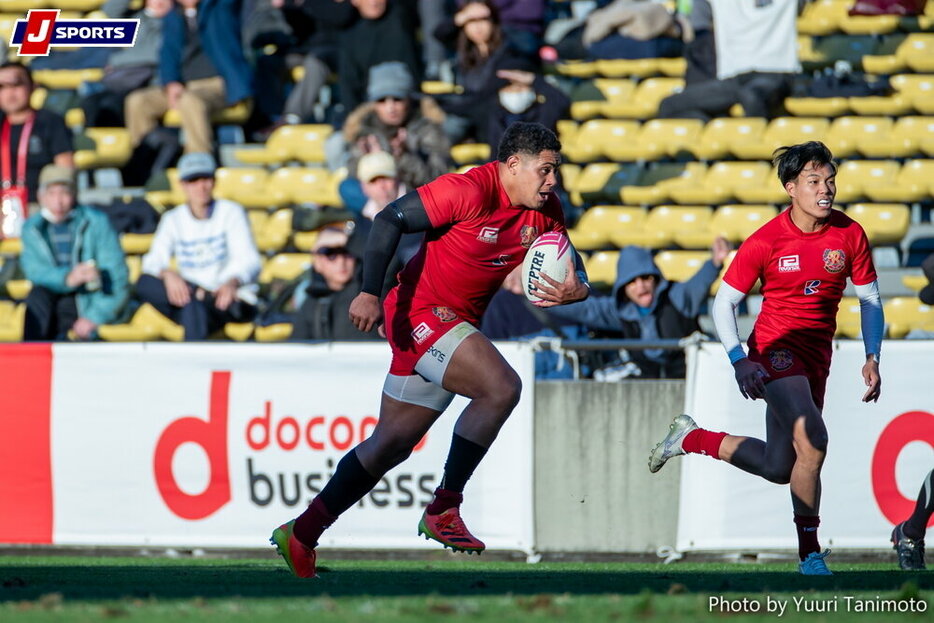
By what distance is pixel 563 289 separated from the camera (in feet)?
24.7

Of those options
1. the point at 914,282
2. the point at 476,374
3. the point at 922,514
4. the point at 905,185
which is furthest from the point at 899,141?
the point at 476,374

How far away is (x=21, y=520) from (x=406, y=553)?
288 cm

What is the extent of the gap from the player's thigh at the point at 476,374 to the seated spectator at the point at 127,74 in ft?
30.7

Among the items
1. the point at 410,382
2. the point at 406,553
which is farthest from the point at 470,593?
the point at 406,553

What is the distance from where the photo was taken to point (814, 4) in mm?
15969

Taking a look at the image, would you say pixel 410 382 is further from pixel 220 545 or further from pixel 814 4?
pixel 814 4

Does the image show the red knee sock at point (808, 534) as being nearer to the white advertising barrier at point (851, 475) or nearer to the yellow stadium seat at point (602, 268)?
the white advertising barrier at point (851, 475)

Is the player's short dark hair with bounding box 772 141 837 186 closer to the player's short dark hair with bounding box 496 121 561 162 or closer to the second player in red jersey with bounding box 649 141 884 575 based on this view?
the second player in red jersey with bounding box 649 141 884 575

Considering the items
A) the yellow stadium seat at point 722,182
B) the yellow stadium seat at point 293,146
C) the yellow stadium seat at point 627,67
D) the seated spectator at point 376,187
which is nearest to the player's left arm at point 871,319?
the seated spectator at point 376,187

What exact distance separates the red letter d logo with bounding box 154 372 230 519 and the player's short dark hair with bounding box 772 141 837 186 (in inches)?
179

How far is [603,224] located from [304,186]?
3095mm

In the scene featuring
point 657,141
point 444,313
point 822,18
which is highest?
point 822,18

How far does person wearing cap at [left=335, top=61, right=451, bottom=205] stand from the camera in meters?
13.2

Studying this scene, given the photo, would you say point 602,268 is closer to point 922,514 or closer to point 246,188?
point 246,188
